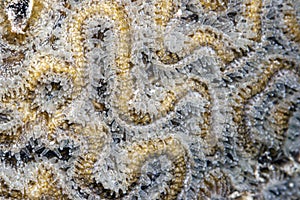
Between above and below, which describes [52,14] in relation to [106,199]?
above

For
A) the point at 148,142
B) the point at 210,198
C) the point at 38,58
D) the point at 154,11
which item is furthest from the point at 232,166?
the point at 38,58

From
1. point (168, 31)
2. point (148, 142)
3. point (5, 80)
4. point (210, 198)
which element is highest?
point (168, 31)

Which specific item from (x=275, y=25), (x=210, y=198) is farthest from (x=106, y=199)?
(x=275, y=25)

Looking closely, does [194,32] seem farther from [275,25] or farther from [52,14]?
[52,14]

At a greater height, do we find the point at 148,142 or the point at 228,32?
the point at 228,32

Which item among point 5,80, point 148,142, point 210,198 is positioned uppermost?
point 5,80

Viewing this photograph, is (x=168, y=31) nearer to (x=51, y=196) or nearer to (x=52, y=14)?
(x=52, y=14)
